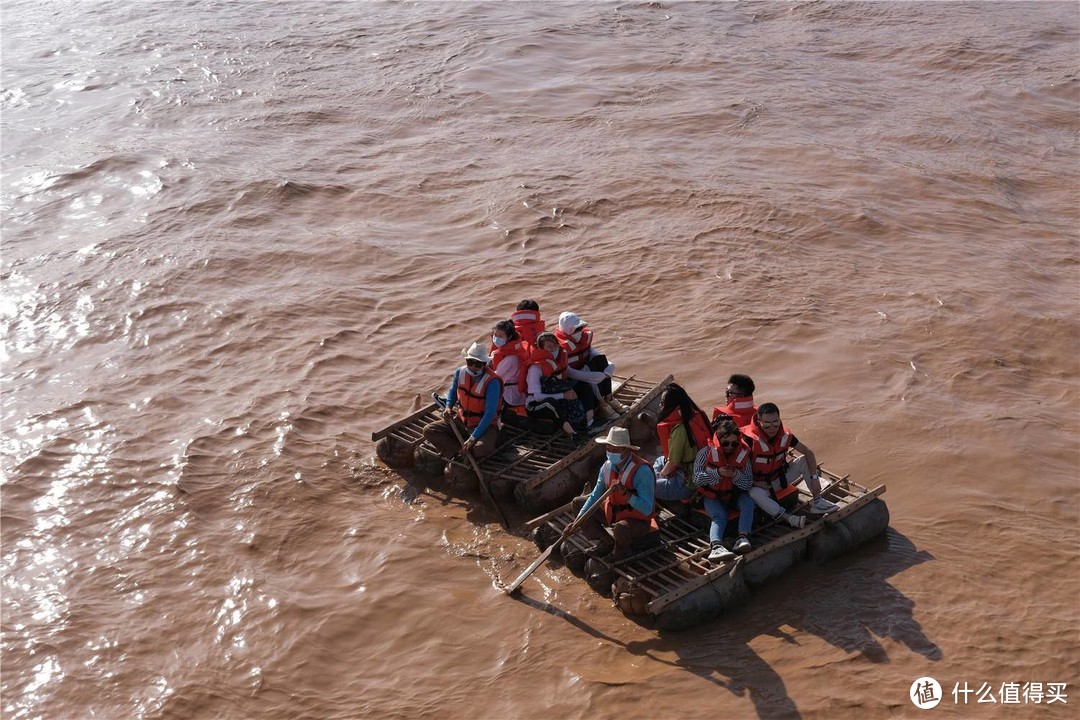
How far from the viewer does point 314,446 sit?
10672 millimetres

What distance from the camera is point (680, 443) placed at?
8.66 m

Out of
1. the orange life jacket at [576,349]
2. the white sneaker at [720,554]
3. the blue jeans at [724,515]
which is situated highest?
the orange life jacket at [576,349]

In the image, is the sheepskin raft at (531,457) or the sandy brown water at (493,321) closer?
the sandy brown water at (493,321)

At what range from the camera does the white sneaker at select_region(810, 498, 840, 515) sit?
28.0 ft

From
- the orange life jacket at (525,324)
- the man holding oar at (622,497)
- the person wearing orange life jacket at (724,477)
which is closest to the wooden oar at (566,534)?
the man holding oar at (622,497)

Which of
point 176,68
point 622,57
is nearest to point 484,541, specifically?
point 622,57

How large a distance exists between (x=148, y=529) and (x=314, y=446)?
1840mm

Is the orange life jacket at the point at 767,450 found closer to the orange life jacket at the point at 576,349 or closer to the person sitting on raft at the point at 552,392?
the person sitting on raft at the point at 552,392

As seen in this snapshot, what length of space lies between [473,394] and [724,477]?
8.26 feet

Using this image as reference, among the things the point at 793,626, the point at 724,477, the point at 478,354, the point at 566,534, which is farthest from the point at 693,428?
the point at 478,354

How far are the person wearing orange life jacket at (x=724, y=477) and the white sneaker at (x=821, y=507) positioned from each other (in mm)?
545

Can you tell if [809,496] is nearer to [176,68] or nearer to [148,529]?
[148,529]

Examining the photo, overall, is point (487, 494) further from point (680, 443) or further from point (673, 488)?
point (680, 443)

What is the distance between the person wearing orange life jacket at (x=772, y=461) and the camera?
834 centimetres
